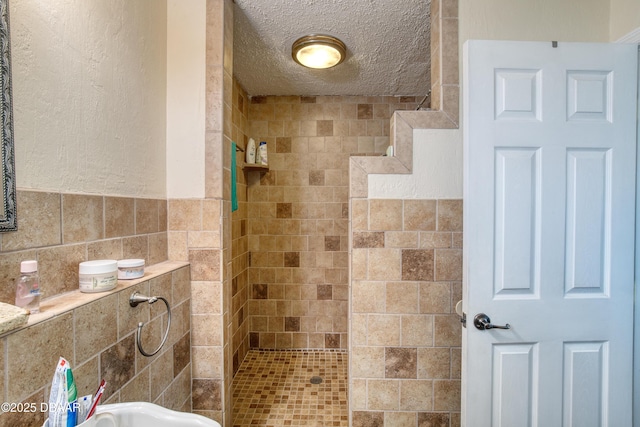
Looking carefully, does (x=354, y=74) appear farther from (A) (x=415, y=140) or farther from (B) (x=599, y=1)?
(B) (x=599, y=1)

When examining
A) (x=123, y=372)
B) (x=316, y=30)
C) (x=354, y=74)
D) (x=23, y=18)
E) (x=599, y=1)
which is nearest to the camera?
(x=23, y=18)

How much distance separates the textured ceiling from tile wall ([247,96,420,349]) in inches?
7.7

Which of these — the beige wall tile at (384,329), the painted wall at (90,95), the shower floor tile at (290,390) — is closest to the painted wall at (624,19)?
the beige wall tile at (384,329)

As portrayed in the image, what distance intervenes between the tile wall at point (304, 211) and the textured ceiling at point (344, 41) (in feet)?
0.64

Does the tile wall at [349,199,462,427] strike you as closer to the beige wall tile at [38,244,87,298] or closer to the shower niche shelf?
the beige wall tile at [38,244,87,298]

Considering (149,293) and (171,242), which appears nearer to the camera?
(149,293)

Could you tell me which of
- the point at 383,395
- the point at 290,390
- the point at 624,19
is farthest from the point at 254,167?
the point at 624,19

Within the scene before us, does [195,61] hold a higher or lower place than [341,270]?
higher

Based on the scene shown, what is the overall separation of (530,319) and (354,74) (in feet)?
6.35

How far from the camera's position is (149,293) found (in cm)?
106

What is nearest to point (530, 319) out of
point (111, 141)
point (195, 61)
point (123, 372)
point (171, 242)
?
point (123, 372)

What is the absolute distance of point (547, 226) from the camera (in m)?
1.10

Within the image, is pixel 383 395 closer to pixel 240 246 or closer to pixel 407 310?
pixel 407 310

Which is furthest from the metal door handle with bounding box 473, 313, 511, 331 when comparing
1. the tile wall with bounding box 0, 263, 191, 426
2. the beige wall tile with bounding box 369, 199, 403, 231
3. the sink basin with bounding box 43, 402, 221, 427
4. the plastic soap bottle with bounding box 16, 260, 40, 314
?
the plastic soap bottle with bounding box 16, 260, 40, 314
